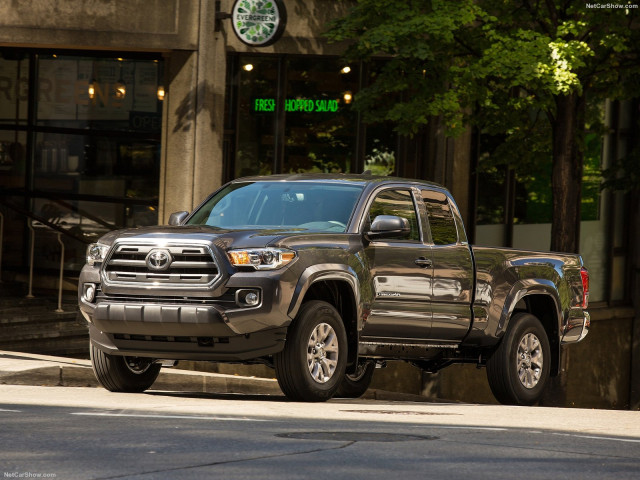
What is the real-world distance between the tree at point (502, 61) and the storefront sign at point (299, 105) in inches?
88.2

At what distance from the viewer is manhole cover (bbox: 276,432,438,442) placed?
310 inches

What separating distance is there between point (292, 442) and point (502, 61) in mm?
9746

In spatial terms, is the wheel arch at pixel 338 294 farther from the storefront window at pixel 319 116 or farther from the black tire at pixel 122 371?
the storefront window at pixel 319 116

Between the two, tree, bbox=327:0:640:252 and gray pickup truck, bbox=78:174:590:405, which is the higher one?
tree, bbox=327:0:640:252

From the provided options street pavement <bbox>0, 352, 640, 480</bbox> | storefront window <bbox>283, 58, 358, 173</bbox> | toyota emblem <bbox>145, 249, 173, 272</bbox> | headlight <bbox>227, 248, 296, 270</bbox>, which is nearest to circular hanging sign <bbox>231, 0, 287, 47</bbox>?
storefront window <bbox>283, 58, 358, 173</bbox>

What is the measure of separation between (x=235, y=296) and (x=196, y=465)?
11.8 feet

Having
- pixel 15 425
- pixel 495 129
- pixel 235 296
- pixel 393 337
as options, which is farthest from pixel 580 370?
pixel 15 425

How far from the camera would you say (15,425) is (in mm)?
8234

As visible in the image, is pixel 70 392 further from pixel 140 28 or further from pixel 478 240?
pixel 478 240

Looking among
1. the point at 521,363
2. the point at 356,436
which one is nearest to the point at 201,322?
the point at 356,436

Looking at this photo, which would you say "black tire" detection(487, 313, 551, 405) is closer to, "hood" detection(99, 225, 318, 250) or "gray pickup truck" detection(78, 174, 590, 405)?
"gray pickup truck" detection(78, 174, 590, 405)

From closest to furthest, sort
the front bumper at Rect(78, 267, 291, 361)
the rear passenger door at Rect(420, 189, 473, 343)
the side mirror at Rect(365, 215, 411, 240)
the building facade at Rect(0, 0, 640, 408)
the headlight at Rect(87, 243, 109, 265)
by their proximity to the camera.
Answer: the front bumper at Rect(78, 267, 291, 361), the headlight at Rect(87, 243, 109, 265), the side mirror at Rect(365, 215, 411, 240), the rear passenger door at Rect(420, 189, 473, 343), the building facade at Rect(0, 0, 640, 408)

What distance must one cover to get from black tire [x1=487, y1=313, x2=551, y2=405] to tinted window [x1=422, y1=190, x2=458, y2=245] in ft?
4.02

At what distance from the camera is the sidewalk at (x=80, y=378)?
13.0 m
